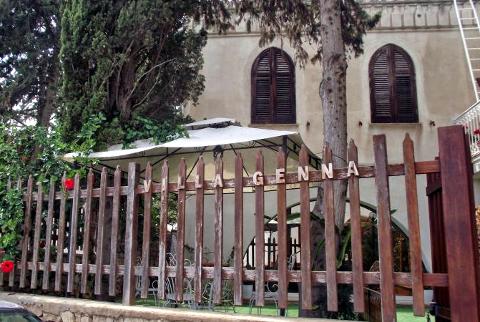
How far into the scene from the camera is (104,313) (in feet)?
16.9

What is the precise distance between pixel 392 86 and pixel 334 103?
23.3 feet

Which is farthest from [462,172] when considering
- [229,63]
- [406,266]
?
[229,63]

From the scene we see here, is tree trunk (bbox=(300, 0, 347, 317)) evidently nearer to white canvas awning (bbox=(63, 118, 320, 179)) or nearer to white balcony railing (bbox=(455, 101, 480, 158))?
white canvas awning (bbox=(63, 118, 320, 179))

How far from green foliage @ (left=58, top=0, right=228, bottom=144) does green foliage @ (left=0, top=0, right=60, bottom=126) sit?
108 inches

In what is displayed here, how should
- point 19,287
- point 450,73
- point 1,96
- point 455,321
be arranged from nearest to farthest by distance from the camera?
point 455,321 → point 19,287 → point 1,96 → point 450,73

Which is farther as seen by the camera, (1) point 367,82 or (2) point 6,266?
(1) point 367,82

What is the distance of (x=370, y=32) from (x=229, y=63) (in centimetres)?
376

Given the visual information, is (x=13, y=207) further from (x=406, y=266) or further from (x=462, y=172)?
(x=406, y=266)

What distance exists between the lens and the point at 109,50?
7.77 meters

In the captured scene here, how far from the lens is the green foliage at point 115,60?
7754mm

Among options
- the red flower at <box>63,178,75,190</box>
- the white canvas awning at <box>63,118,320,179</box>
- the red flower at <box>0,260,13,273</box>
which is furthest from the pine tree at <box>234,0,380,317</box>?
the red flower at <box>0,260,13,273</box>

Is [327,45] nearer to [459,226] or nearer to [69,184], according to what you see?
[459,226]

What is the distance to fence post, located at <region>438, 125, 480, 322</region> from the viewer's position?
143 inches

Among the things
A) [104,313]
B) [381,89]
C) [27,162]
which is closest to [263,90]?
[381,89]
